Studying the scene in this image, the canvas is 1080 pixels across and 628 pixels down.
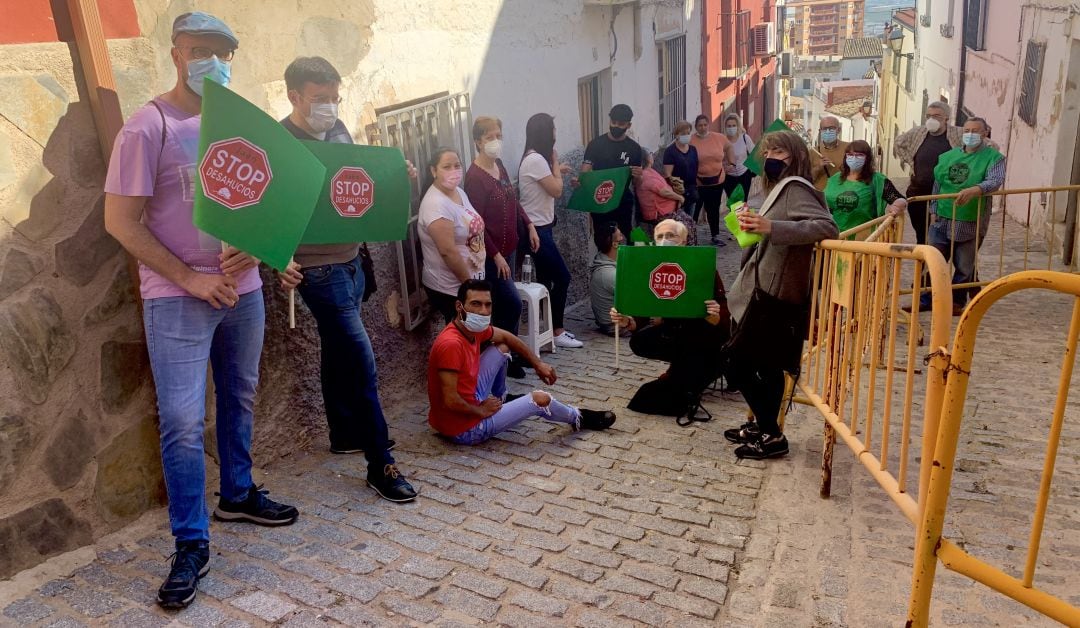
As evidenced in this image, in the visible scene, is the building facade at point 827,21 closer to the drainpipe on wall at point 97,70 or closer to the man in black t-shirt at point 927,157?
the man in black t-shirt at point 927,157

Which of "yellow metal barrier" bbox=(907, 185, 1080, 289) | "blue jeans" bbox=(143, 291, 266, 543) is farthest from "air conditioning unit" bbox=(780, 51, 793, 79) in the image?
"blue jeans" bbox=(143, 291, 266, 543)

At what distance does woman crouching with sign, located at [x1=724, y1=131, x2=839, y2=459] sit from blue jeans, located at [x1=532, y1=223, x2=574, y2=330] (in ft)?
8.52

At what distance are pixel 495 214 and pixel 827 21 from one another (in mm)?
123710

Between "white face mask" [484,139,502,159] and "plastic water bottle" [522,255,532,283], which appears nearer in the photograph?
"white face mask" [484,139,502,159]

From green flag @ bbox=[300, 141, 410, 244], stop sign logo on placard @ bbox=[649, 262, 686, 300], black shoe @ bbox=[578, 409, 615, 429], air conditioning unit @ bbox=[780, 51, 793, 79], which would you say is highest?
air conditioning unit @ bbox=[780, 51, 793, 79]

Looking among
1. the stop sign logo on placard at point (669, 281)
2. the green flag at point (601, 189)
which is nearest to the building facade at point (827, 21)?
the green flag at point (601, 189)

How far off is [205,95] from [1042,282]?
8.35ft

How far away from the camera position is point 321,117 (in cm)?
412

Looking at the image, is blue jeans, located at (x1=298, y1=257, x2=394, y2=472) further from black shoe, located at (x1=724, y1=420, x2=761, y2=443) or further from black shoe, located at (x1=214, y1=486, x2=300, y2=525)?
black shoe, located at (x1=724, y1=420, x2=761, y2=443)

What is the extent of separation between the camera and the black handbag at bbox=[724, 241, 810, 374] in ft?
14.7

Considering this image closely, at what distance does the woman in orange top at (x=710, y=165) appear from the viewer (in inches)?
440

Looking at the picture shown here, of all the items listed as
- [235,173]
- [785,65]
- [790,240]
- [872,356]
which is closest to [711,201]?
[790,240]

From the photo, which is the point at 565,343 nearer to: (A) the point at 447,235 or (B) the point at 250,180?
(A) the point at 447,235

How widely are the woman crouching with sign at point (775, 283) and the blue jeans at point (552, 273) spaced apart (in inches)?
102
